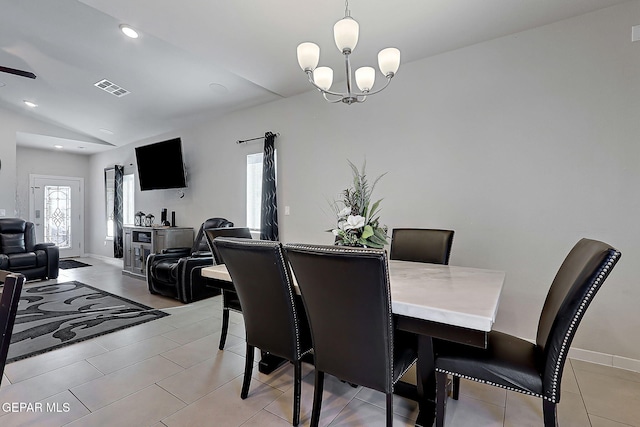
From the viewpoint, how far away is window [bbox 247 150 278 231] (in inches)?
188

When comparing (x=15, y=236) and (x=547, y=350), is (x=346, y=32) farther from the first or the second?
(x=15, y=236)

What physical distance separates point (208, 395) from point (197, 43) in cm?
296

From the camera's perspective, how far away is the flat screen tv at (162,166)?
18.0 ft

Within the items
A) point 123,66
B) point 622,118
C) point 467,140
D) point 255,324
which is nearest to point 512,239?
point 467,140

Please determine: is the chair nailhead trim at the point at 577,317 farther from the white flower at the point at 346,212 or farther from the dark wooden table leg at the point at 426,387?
the white flower at the point at 346,212

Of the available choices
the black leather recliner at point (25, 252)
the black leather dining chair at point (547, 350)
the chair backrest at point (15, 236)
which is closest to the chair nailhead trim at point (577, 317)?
the black leather dining chair at point (547, 350)

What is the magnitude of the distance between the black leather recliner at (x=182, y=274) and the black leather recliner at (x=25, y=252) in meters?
2.27

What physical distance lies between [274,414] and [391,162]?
2.58 m

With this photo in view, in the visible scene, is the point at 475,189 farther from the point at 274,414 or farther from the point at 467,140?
the point at 274,414

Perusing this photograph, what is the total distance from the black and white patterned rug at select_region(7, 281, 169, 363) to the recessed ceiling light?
3.08 meters

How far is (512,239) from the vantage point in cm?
277

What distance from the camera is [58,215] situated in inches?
307

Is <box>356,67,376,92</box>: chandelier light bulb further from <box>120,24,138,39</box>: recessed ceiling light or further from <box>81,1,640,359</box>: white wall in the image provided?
<box>120,24,138,39</box>: recessed ceiling light

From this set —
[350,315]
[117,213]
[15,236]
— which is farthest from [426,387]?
[117,213]
